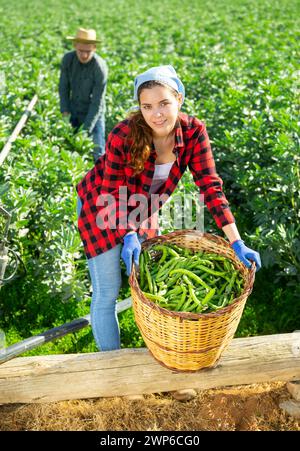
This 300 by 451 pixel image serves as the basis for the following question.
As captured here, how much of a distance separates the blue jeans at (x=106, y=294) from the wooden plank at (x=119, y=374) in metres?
0.21

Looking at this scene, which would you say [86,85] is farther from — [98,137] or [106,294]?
[106,294]

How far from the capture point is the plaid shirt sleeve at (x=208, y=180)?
10.3ft

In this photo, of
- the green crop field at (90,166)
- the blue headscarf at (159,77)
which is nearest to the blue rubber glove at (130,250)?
the blue headscarf at (159,77)

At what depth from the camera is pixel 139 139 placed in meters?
2.90

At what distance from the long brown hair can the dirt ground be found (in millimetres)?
1496

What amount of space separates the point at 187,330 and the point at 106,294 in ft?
2.50

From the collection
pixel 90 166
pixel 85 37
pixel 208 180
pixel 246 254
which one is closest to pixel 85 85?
pixel 85 37

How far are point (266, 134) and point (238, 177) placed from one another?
2.16 ft

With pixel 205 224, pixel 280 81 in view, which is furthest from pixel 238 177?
pixel 280 81

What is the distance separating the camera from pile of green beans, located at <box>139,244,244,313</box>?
2.83 meters

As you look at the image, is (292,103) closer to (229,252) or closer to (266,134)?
(266,134)

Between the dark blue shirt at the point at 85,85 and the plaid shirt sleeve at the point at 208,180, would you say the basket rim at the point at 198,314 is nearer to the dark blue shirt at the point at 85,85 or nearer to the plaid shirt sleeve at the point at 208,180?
the plaid shirt sleeve at the point at 208,180

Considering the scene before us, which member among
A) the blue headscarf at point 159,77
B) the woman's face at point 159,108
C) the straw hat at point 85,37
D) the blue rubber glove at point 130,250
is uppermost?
the blue headscarf at point 159,77

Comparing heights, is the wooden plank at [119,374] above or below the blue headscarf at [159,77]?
below
